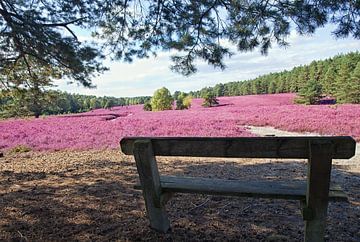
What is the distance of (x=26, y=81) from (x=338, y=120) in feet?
47.3

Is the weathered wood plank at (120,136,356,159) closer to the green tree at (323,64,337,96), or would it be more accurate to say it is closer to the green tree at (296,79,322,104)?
the green tree at (296,79,322,104)

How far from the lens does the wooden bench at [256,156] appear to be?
1.79 metres

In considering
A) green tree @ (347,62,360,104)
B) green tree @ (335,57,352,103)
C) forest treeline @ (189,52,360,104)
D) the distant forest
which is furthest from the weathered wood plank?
green tree @ (335,57,352,103)

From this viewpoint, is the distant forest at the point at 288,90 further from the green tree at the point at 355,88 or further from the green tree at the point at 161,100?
the green tree at the point at 161,100

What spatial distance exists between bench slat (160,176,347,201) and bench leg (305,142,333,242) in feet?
0.30

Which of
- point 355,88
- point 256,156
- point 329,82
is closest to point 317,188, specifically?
point 256,156

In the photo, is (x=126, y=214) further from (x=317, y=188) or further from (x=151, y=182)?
(x=317, y=188)

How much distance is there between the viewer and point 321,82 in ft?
157

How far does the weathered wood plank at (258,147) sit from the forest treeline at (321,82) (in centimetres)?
3757

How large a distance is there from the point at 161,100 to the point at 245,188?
3996cm

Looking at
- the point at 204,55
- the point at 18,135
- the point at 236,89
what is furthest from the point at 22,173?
the point at 236,89

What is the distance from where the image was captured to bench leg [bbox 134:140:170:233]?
7.34 feet

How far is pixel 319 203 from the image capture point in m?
1.93

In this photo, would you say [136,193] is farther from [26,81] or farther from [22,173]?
[26,81]
